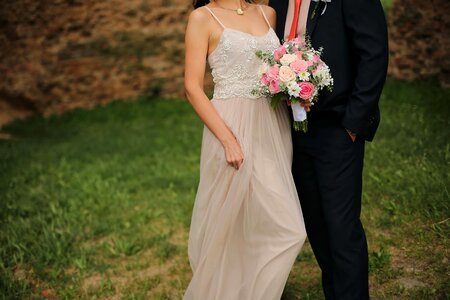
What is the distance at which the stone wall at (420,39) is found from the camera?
8.66 meters

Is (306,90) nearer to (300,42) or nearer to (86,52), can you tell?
(300,42)

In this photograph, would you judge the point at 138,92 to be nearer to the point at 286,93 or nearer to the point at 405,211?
the point at 405,211

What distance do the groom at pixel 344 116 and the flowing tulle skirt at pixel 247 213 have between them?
0.73 feet

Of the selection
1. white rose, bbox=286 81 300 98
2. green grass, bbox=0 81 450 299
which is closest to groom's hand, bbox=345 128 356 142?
white rose, bbox=286 81 300 98

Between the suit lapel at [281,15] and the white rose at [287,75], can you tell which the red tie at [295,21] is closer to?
the suit lapel at [281,15]

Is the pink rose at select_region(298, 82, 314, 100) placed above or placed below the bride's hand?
above

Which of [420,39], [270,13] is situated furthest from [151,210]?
[420,39]

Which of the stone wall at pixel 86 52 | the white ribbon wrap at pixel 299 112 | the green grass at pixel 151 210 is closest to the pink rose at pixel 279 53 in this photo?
the white ribbon wrap at pixel 299 112

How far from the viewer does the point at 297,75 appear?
3051 mm

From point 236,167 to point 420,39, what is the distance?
6799mm

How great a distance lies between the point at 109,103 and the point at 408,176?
679 cm

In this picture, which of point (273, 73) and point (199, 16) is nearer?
point (273, 73)

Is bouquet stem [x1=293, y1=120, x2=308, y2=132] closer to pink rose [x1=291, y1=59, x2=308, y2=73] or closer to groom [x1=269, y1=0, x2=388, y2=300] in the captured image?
groom [x1=269, y1=0, x2=388, y2=300]

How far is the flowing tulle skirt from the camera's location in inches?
120
